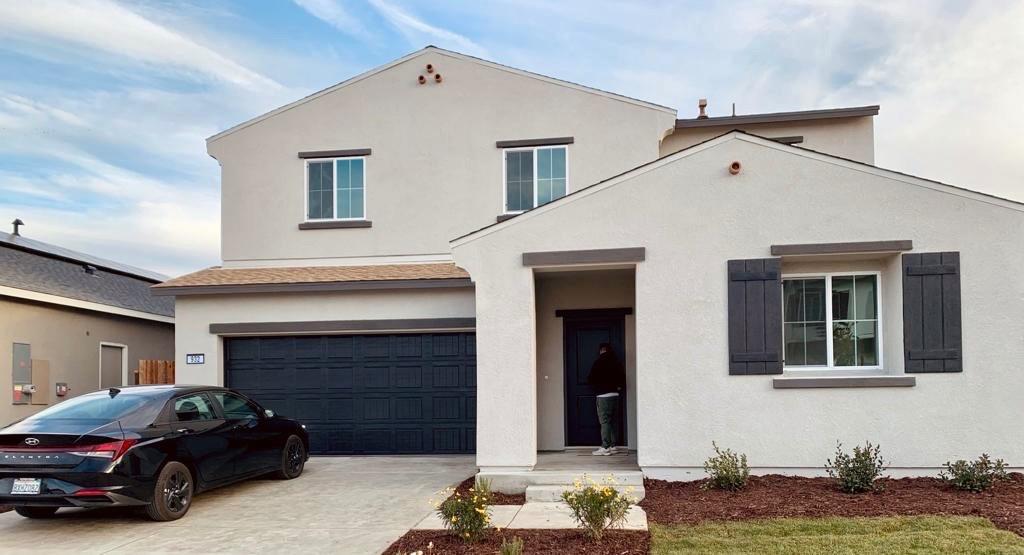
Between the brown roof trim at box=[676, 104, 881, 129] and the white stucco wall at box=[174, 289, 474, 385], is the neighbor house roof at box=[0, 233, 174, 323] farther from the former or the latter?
the brown roof trim at box=[676, 104, 881, 129]

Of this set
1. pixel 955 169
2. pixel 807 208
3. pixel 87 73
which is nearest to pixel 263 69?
pixel 87 73

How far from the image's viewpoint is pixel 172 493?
8.36 m

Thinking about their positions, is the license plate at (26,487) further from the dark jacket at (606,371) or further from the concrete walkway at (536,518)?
the dark jacket at (606,371)

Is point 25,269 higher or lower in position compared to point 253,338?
higher

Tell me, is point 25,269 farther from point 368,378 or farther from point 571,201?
point 571,201

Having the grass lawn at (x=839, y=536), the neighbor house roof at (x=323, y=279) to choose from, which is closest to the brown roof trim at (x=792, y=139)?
the neighbor house roof at (x=323, y=279)

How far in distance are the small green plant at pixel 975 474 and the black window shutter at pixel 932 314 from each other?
1113mm

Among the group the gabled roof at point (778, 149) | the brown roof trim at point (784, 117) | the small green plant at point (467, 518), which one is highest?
the brown roof trim at point (784, 117)

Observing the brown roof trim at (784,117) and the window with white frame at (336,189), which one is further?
the window with white frame at (336,189)

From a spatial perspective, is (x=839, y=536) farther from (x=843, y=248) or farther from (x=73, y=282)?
(x=73, y=282)

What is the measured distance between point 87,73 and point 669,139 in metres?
11.6

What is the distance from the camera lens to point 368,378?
13.0 m

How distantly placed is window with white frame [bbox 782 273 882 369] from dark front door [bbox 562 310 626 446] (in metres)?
2.98

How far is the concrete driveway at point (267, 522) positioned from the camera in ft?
24.1
